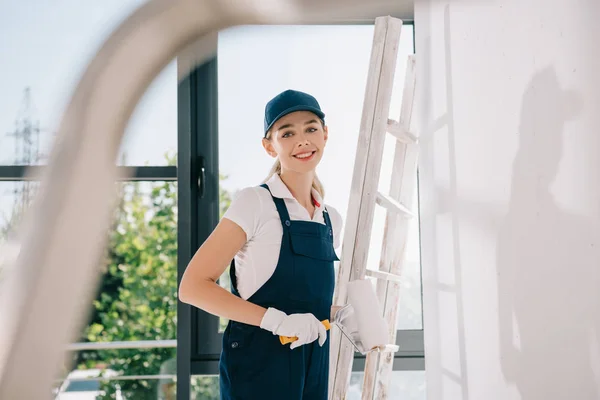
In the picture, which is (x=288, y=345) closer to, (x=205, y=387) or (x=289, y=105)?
(x=289, y=105)

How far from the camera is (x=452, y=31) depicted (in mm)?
1601

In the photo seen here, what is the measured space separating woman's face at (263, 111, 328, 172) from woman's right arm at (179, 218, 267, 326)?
0.24 m

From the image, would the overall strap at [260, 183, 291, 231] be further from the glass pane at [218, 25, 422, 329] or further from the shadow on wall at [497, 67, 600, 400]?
the glass pane at [218, 25, 422, 329]

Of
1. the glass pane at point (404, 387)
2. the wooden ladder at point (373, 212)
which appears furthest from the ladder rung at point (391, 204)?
the glass pane at point (404, 387)

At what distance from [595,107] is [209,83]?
5.26ft

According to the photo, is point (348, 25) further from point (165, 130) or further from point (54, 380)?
point (54, 380)

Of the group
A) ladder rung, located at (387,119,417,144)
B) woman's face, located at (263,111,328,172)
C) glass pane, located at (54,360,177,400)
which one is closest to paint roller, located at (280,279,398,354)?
woman's face, located at (263,111,328,172)

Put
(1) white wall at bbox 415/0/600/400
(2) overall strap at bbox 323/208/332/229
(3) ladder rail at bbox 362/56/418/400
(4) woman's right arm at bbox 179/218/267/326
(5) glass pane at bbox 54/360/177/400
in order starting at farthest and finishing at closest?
(5) glass pane at bbox 54/360/177/400 → (3) ladder rail at bbox 362/56/418/400 → (2) overall strap at bbox 323/208/332/229 → (4) woman's right arm at bbox 179/218/267/326 → (1) white wall at bbox 415/0/600/400

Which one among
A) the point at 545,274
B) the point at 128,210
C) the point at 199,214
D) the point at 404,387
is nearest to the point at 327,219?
the point at 545,274

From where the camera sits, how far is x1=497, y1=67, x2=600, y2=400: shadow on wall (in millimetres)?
967

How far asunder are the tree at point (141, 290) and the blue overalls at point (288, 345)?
3.94 feet

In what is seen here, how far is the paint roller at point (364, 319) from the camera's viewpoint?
1.36 metres

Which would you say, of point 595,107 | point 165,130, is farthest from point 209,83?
point 595,107

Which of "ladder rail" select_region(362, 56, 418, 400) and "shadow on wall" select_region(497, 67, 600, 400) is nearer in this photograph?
"shadow on wall" select_region(497, 67, 600, 400)
